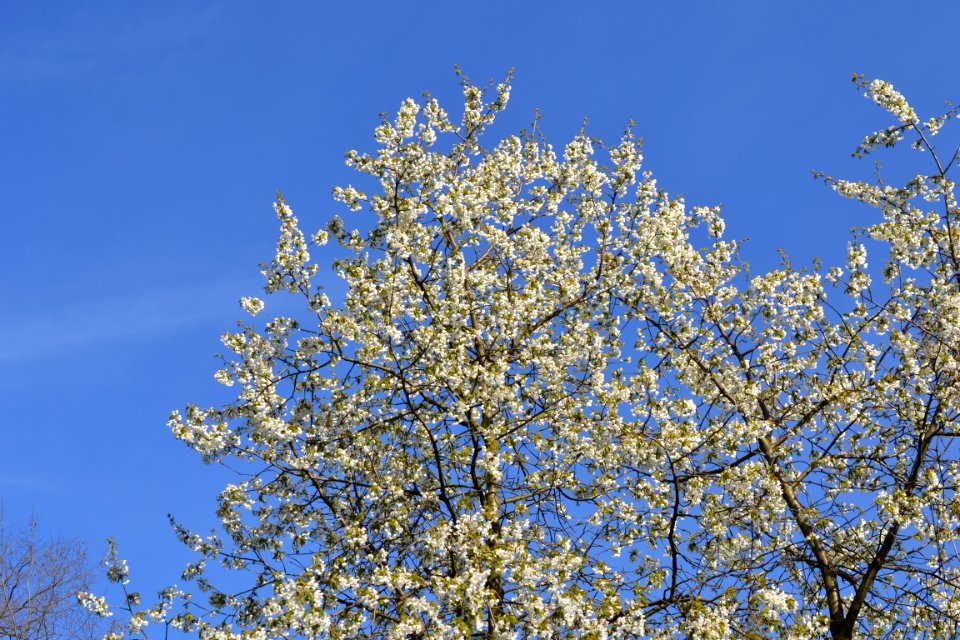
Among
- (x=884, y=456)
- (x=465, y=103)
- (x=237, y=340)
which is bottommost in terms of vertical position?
(x=884, y=456)

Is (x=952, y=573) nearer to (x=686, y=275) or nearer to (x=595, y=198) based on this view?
(x=686, y=275)

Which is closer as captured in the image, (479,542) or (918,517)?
(479,542)

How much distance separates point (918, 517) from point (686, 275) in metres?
4.76

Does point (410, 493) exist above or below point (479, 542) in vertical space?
above

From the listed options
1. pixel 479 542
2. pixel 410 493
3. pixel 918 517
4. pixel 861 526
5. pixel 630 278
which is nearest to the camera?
pixel 479 542

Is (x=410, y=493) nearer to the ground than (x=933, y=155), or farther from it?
nearer to the ground

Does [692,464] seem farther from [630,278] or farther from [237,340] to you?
[237,340]

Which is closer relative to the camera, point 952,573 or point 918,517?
point 918,517

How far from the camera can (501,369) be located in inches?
398

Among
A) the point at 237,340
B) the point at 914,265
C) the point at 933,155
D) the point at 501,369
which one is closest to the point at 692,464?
the point at 501,369

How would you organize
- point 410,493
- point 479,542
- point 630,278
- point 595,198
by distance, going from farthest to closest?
point 595,198, point 630,278, point 410,493, point 479,542

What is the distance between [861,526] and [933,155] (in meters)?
4.64

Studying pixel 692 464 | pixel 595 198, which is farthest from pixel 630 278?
pixel 692 464

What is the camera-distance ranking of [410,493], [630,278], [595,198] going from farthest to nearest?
[595,198]
[630,278]
[410,493]
